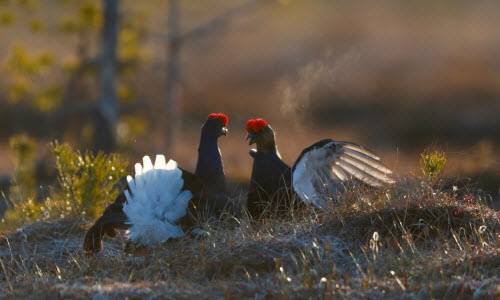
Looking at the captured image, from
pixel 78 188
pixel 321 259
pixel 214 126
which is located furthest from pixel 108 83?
pixel 321 259

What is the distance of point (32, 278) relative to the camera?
142 inches

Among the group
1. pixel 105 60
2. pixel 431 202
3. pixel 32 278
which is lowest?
pixel 32 278

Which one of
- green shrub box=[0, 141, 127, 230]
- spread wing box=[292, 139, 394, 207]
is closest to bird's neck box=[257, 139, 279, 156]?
spread wing box=[292, 139, 394, 207]

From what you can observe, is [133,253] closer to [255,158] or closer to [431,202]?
[255,158]

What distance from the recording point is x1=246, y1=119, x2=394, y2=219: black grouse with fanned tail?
4465 millimetres

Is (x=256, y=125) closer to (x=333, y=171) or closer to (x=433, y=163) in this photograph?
(x=333, y=171)

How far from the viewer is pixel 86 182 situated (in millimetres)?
5469

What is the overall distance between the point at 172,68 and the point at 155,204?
8.56 m

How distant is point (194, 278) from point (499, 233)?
187cm

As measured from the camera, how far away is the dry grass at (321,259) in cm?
296

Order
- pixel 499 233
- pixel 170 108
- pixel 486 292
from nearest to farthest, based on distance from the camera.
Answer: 1. pixel 486 292
2. pixel 499 233
3. pixel 170 108

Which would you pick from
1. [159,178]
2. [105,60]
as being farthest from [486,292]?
[105,60]

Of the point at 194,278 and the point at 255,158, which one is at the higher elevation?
the point at 255,158

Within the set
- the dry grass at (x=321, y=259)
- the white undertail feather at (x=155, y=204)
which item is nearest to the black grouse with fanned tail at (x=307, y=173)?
the dry grass at (x=321, y=259)
